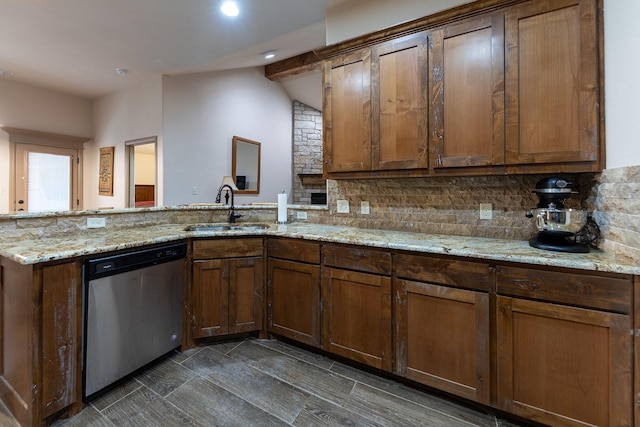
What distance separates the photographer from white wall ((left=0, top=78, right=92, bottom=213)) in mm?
4449

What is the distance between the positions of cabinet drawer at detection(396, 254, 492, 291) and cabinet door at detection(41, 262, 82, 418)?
182cm


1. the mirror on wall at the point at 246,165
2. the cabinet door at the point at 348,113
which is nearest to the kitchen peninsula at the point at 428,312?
the cabinet door at the point at 348,113

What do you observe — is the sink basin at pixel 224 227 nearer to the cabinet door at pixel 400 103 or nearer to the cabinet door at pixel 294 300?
the cabinet door at pixel 294 300

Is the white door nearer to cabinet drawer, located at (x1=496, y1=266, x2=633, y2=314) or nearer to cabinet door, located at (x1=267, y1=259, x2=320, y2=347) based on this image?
cabinet door, located at (x1=267, y1=259, x2=320, y2=347)

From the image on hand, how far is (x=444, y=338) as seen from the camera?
1.62 meters

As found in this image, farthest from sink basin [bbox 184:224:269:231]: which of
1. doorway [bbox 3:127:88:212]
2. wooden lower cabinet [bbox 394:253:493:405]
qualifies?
doorway [bbox 3:127:88:212]

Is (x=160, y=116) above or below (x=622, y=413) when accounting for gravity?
above

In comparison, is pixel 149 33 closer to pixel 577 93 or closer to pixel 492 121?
pixel 492 121

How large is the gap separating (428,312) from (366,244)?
21.0 inches

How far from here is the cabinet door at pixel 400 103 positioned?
1.95 meters

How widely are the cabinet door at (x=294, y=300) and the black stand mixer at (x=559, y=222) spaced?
139 cm

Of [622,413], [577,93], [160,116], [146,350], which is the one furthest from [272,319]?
[160,116]

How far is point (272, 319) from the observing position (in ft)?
7.54

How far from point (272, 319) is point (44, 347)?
134cm
